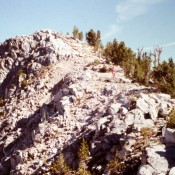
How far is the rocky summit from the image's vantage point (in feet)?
56.1

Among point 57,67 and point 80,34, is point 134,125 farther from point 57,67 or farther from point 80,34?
point 80,34

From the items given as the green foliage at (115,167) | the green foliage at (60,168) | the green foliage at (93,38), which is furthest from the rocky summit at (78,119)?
the green foliage at (93,38)

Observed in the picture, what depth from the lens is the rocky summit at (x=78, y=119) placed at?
1709cm

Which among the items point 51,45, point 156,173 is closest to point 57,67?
point 51,45

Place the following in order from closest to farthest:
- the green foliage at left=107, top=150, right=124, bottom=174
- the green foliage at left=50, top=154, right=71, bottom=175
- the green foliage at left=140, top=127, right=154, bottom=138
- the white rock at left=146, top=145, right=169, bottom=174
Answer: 1. the white rock at left=146, top=145, right=169, bottom=174
2. the green foliage at left=107, top=150, right=124, bottom=174
3. the green foliage at left=140, top=127, right=154, bottom=138
4. the green foliage at left=50, top=154, right=71, bottom=175

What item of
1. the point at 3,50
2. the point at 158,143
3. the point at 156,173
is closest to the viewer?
the point at 156,173

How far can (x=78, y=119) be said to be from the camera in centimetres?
2842

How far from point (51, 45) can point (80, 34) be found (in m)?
24.3

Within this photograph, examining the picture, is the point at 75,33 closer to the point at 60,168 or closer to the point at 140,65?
the point at 140,65

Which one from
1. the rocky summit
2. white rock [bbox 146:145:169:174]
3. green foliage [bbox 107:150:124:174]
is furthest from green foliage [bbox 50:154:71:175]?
white rock [bbox 146:145:169:174]

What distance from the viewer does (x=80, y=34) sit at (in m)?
76.4

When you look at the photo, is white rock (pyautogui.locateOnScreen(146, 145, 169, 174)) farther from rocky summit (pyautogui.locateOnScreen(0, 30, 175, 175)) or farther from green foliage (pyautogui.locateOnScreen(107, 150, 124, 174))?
green foliage (pyautogui.locateOnScreen(107, 150, 124, 174))

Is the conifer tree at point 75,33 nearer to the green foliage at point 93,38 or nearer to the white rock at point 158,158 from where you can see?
the green foliage at point 93,38

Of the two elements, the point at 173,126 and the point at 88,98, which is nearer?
the point at 173,126
